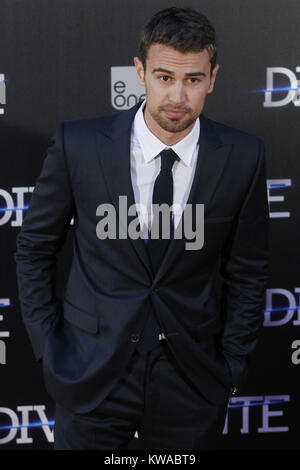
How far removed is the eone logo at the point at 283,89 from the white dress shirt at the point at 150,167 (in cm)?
89

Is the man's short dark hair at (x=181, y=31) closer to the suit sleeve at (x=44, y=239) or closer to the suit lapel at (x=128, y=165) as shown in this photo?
the suit lapel at (x=128, y=165)

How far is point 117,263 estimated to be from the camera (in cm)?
186

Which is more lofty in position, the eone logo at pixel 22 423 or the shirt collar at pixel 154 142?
the shirt collar at pixel 154 142

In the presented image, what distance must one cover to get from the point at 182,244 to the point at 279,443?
1591mm

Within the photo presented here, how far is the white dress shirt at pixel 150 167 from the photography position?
1885 mm

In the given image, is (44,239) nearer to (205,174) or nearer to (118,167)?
(118,167)

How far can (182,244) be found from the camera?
6.11ft

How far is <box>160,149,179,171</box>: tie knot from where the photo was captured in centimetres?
187

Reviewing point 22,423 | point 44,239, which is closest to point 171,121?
point 44,239

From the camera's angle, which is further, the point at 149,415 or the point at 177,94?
the point at 149,415

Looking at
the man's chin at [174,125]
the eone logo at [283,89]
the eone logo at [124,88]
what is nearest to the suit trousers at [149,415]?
the man's chin at [174,125]

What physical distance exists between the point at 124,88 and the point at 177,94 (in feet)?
3.05

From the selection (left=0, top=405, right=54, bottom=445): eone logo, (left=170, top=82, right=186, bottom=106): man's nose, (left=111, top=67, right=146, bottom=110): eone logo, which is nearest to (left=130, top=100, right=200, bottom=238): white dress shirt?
(left=170, top=82, right=186, bottom=106): man's nose
